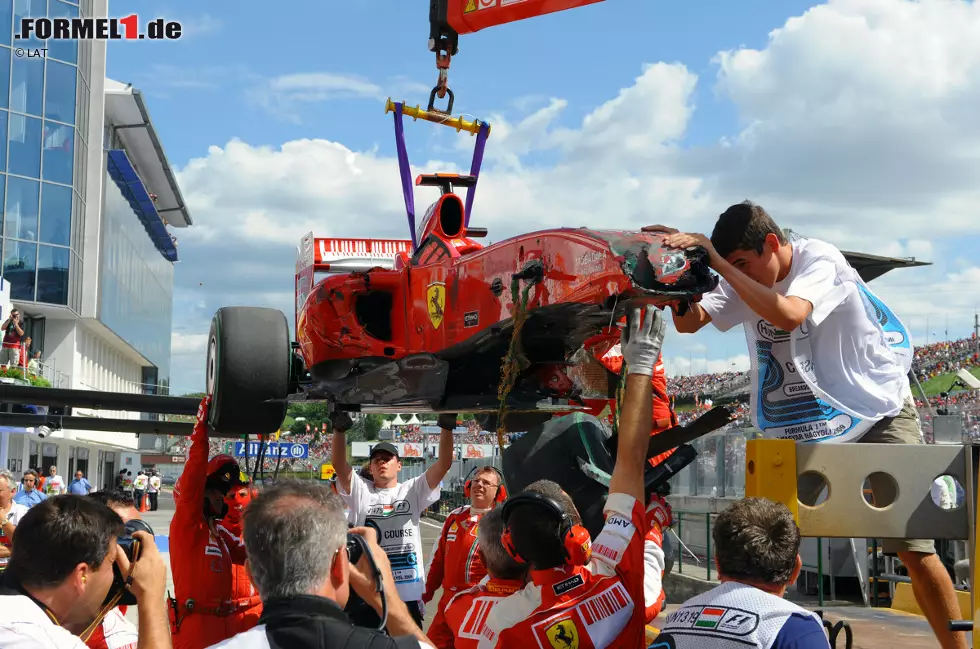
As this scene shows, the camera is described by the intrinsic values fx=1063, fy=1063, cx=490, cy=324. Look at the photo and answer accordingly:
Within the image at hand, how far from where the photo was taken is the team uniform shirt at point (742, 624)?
101 inches

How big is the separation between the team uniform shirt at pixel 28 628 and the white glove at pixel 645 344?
69.7 inches

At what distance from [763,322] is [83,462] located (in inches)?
2149

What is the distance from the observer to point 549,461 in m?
4.04

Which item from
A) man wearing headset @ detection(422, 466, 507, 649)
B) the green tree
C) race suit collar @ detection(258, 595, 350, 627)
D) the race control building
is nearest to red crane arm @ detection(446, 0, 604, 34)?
man wearing headset @ detection(422, 466, 507, 649)

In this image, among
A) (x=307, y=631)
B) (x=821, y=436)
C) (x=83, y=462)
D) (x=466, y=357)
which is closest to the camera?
(x=307, y=631)

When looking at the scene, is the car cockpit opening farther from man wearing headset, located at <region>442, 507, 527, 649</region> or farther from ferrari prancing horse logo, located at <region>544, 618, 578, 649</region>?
ferrari prancing horse logo, located at <region>544, 618, 578, 649</region>

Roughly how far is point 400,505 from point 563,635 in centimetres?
424

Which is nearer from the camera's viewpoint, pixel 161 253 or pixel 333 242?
pixel 333 242

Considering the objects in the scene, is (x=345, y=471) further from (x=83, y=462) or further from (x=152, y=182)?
(x=152, y=182)

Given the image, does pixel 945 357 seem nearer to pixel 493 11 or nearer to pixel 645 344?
pixel 493 11

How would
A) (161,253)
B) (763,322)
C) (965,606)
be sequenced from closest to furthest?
(763,322) < (965,606) < (161,253)

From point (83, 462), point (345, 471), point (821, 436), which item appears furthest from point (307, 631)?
point (83, 462)

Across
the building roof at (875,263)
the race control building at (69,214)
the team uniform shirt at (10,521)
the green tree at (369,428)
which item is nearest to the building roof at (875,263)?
the building roof at (875,263)

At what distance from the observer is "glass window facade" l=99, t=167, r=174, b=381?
49.9m
